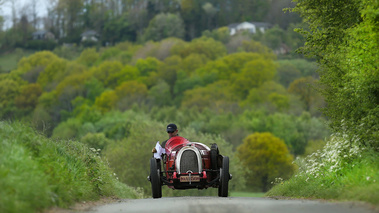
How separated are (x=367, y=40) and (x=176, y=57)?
183m

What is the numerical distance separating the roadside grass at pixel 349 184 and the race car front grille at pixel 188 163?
9.20 feet

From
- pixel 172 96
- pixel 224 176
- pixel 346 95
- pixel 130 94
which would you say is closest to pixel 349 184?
pixel 346 95

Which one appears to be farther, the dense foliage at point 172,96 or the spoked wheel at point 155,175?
the dense foliage at point 172,96

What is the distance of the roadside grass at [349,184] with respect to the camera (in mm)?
13641

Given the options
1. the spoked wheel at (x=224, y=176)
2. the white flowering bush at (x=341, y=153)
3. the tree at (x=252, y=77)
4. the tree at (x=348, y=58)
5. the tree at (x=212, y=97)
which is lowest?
the spoked wheel at (x=224, y=176)

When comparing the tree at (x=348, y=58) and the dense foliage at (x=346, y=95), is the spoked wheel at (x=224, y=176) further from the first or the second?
the tree at (x=348, y=58)

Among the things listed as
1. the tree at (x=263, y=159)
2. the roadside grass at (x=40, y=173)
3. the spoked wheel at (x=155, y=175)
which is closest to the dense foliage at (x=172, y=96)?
the tree at (x=263, y=159)

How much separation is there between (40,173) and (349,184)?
671 cm

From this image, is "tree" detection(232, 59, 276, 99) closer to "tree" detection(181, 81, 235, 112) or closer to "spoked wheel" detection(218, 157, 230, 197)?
"tree" detection(181, 81, 235, 112)

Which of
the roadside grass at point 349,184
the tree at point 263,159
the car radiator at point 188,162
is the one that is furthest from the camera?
the tree at point 263,159

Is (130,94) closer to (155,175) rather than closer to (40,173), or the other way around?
(155,175)

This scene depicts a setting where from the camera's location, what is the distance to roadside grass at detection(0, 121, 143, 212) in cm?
1136

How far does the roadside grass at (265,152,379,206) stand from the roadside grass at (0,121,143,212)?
17.8ft

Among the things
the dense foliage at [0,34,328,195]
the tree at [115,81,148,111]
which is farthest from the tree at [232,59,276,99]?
the tree at [115,81,148,111]
